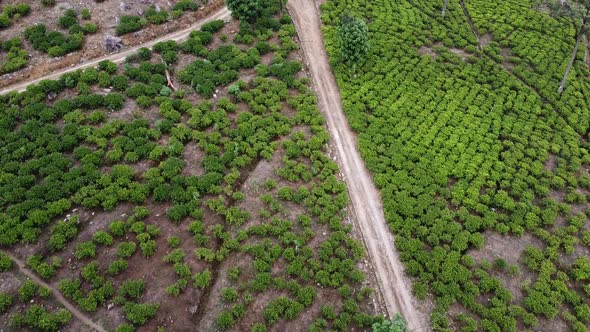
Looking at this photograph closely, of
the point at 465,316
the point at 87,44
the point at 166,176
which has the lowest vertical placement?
the point at 465,316

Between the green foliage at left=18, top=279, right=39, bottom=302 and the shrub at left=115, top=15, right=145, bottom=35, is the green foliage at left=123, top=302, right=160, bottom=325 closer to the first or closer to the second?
the green foliage at left=18, top=279, right=39, bottom=302

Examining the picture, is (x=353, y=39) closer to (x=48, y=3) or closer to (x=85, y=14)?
(x=85, y=14)

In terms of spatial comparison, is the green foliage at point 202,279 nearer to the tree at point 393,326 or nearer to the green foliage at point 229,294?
the green foliage at point 229,294

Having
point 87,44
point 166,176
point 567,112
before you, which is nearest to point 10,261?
point 166,176

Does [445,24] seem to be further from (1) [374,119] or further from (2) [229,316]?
(2) [229,316]

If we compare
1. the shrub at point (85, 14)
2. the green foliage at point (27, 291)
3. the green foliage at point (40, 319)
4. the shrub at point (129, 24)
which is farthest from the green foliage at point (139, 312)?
the shrub at point (85, 14)
